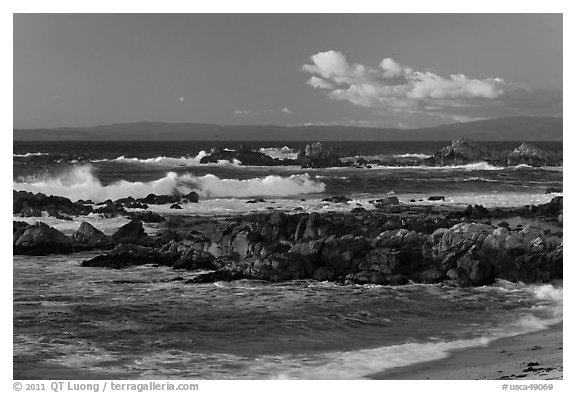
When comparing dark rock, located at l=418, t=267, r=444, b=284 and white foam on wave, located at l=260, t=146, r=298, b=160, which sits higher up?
white foam on wave, located at l=260, t=146, r=298, b=160

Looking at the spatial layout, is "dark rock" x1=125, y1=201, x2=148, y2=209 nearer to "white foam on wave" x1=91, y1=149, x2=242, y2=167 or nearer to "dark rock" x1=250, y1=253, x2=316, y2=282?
"white foam on wave" x1=91, y1=149, x2=242, y2=167

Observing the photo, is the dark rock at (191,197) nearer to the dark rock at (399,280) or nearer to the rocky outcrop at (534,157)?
the dark rock at (399,280)

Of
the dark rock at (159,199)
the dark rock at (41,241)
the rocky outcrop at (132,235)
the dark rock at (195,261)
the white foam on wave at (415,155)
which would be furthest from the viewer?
the white foam on wave at (415,155)

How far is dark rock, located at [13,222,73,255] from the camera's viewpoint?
14344 mm

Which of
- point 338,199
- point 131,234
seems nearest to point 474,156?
point 338,199

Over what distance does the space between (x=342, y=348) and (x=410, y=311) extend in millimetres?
2212

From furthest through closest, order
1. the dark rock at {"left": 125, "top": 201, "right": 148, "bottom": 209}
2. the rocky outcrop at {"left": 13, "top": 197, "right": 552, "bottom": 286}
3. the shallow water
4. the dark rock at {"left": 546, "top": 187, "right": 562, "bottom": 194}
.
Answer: the dark rock at {"left": 546, "top": 187, "right": 562, "bottom": 194} < the dark rock at {"left": 125, "top": 201, "right": 148, "bottom": 209} < the rocky outcrop at {"left": 13, "top": 197, "right": 552, "bottom": 286} < the shallow water

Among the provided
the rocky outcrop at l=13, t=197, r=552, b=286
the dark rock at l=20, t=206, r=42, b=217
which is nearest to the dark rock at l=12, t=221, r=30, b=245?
the rocky outcrop at l=13, t=197, r=552, b=286

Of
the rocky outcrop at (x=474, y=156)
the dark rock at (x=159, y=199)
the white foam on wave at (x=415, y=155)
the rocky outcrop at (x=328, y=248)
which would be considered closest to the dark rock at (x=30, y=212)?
the rocky outcrop at (x=328, y=248)

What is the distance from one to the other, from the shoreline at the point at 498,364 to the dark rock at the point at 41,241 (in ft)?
28.2

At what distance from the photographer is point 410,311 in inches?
484

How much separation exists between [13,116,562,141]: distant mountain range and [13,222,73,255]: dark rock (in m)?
2.09

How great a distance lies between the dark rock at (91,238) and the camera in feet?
51.1

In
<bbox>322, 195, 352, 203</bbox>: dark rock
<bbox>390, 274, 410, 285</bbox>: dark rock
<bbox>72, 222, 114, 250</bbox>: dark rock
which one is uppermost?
<bbox>322, 195, 352, 203</bbox>: dark rock
